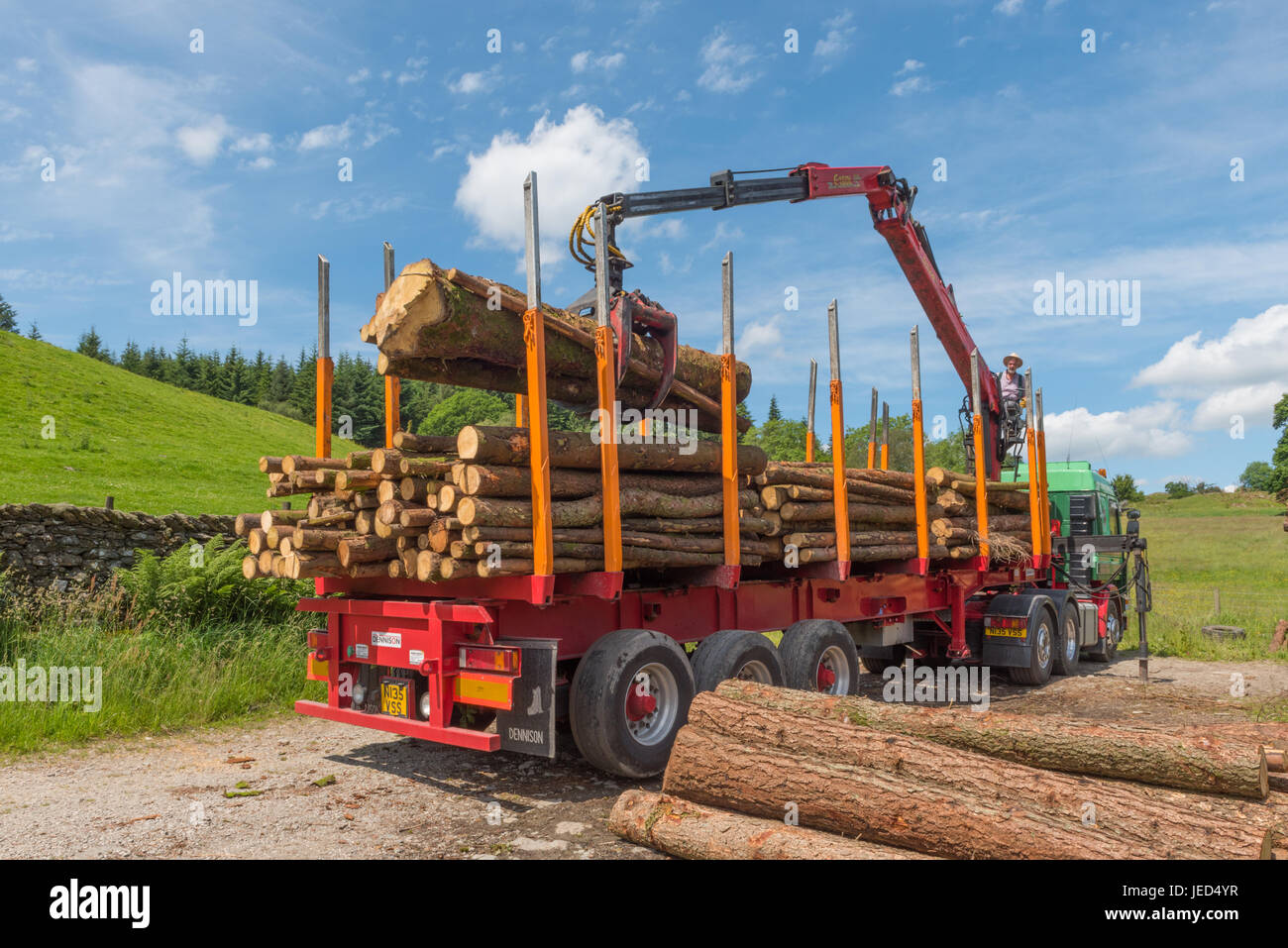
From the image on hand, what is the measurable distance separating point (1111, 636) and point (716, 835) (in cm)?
1159

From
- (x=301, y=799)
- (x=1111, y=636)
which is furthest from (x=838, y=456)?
(x=1111, y=636)

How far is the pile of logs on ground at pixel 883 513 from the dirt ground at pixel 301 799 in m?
2.50

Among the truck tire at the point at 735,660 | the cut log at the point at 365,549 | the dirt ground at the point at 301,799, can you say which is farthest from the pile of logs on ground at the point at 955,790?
the cut log at the point at 365,549

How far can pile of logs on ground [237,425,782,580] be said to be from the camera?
552 centimetres

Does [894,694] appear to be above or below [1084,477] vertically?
below

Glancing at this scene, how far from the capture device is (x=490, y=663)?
5590mm

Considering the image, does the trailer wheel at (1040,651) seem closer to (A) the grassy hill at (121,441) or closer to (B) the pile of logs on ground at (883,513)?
(B) the pile of logs on ground at (883,513)

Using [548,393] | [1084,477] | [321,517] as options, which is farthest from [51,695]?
[1084,477]

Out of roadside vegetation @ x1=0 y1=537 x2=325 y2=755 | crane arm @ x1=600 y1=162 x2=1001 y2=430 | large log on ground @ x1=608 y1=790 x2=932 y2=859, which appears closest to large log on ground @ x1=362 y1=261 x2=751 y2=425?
crane arm @ x1=600 y1=162 x2=1001 y2=430

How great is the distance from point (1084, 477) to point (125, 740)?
42.1 ft

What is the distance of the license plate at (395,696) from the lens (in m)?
6.01

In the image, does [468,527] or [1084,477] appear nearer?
[468,527]
